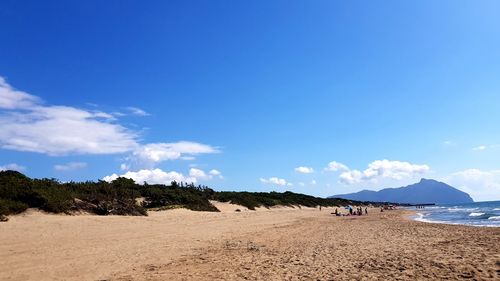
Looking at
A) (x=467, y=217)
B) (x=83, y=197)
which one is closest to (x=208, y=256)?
(x=83, y=197)

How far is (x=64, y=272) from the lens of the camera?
394 inches

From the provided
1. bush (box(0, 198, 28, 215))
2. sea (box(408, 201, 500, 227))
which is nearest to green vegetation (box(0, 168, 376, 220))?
bush (box(0, 198, 28, 215))

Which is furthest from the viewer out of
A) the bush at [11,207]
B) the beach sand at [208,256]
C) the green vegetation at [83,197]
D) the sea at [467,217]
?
the sea at [467,217]

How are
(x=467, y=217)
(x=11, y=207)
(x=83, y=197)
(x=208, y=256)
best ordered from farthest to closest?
(x=467, y=217) → (x=83, y=197) → (x=11, y=207) → (x=208, y=256)

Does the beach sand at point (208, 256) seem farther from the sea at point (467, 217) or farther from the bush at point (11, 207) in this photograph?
the sea at point (467, 217)

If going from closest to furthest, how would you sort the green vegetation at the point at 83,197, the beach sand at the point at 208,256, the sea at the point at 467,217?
the beach sand at the point at 208,256 < the green vegetation at the point at 83,197 < the sea at the point at 467,217

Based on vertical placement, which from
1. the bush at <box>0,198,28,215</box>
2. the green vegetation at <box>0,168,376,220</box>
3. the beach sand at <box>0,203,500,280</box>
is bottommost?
the beach sand at <box>0,203,500,280</box>

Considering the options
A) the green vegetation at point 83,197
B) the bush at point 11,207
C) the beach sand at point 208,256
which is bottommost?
the beach sand at point 208,256

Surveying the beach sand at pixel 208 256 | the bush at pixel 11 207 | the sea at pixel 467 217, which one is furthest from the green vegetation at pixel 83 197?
the sea at pixel 467 217

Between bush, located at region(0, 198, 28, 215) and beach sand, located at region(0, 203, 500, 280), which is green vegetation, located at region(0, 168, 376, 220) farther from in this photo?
beach sand, located at region(0, 203, 500, 280)

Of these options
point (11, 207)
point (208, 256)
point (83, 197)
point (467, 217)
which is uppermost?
point (83, 197)

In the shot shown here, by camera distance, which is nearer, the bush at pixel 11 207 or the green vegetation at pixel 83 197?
the bush at pixel 11 207

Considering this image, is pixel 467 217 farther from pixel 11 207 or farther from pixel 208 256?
pixel 11 207

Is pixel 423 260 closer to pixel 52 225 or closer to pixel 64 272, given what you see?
pixel 64 272
